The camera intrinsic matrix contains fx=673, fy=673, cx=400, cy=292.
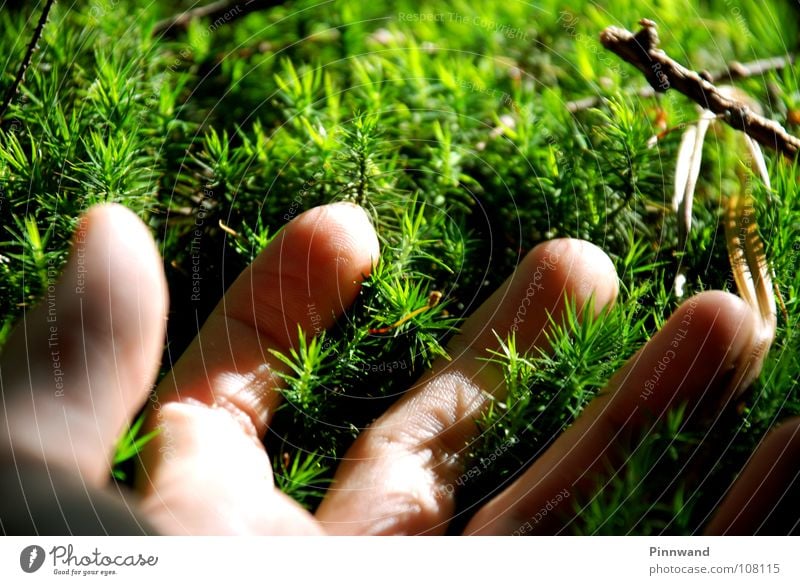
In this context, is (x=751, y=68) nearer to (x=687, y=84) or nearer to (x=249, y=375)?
(x=687, y=84)

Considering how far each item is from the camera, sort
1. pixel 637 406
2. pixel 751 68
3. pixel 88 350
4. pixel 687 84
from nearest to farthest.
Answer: pixel 88 350
pixel 637 406
pixel 687 84
pixel 751 68

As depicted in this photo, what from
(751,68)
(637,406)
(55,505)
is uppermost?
(751,68)

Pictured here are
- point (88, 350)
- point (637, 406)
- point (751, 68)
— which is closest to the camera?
point (88, 350)

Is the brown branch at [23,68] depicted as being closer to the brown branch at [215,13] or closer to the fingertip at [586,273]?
the brown branch at [215,13]

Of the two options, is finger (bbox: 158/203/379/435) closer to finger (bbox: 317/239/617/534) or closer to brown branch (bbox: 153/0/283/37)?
finger (bbox: 317/239/617/534)

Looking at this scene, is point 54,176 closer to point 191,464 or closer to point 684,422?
point 191,464

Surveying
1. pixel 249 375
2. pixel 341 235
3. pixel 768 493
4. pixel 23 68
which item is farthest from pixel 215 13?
pixel 768 493
